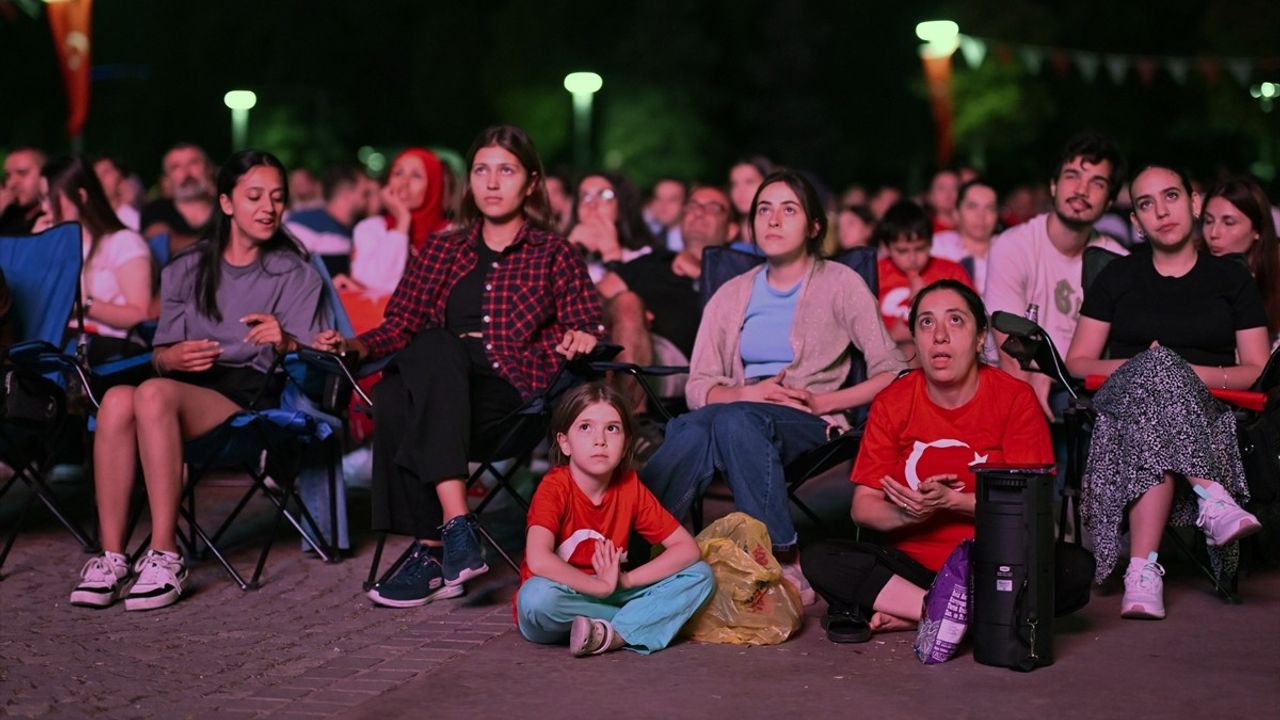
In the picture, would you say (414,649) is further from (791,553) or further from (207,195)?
(207,195)

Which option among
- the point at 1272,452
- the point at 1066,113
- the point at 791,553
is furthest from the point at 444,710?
the point at 1066,113

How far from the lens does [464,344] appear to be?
19.3ft

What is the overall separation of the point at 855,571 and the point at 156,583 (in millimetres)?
2249

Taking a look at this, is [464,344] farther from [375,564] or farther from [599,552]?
[599,552]

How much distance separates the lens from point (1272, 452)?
18.1ft

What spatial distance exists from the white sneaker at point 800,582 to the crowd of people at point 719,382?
0.01 m

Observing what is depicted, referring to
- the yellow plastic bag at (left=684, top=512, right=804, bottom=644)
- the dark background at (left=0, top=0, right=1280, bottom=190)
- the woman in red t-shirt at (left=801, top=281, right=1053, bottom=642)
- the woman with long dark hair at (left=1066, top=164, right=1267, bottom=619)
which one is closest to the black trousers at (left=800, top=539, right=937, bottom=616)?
the woman in red t-shirt at (left=801, top=281, right=1053, bottom=642)

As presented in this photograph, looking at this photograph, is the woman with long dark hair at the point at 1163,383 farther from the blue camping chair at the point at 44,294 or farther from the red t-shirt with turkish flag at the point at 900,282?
the blue camping chair at the point at 44,294

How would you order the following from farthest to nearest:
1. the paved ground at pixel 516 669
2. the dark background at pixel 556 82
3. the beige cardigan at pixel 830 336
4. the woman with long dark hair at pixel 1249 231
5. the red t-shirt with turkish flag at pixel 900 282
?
the dark background at pixel 556 82, the red t-shirt with turkish flag at pixel 900 282, the woman with long dark hair at pixel 1249 231, the beige cardigan at pixel 830 336, the paved ground at pixel 516 669

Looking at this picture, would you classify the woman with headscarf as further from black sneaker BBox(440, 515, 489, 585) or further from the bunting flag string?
the bunting flag string

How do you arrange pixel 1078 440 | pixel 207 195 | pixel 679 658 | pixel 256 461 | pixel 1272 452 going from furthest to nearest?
pixel 207 195
pixel 256 461
pixel 1078 440
pixel 1272 452
pixel 679 658

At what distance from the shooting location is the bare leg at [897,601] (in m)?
4.96

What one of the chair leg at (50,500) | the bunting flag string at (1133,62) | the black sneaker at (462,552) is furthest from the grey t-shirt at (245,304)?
the bunting flag string at (1133,62)

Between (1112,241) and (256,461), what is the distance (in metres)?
3.41
